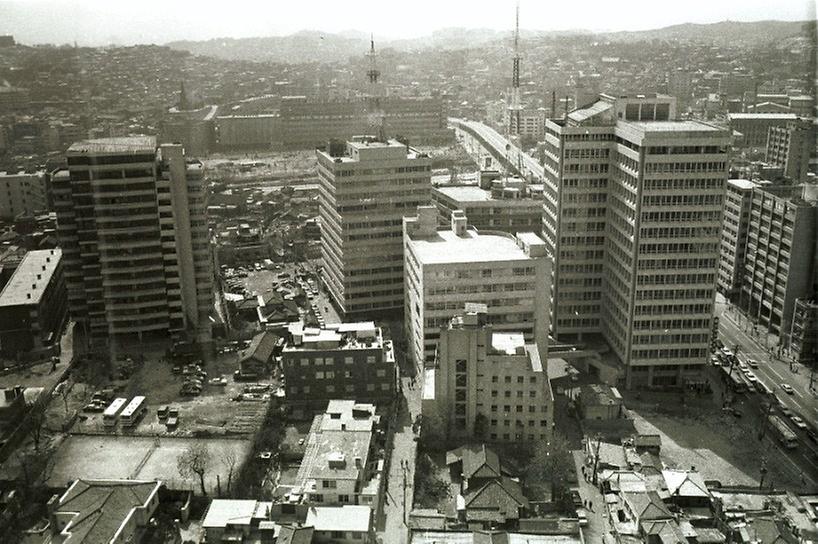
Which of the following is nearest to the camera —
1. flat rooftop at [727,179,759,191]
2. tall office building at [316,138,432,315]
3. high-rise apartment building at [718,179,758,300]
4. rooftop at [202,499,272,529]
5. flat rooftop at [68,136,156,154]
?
rooftop at [202,499,272,529]

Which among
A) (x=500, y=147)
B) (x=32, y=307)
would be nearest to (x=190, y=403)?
(x=32, y=307)

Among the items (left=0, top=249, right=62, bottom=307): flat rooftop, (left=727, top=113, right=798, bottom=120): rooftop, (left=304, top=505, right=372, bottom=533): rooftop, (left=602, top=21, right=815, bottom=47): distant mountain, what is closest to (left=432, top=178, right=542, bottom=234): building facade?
(left=602, top=21, right=815, bottom=47): distant mountain

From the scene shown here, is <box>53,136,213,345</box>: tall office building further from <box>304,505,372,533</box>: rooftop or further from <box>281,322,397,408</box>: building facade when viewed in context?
<box>304,505,372,533</box>: rooftop

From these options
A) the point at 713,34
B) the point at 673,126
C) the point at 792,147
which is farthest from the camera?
the point at 713,34

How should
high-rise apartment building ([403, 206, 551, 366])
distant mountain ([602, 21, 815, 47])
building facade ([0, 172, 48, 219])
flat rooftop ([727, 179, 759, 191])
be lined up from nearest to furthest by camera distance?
high-rise apartment building ([403, 206, 551, 366]) < flat rooftop ([727, 179, 759, 191]) < building facade ([0, 172, 48, 219]) < distant mountain ([602, 21, 815, 47])

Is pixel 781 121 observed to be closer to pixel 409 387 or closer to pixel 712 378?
pixel 712 378

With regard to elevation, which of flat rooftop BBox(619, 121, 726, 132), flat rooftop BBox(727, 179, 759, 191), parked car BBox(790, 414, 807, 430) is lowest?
parked car BBox(790, 414, 807, 430)

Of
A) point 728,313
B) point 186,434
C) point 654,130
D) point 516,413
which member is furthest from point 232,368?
point 728,313

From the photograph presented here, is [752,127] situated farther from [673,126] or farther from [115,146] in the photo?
[115,146]
